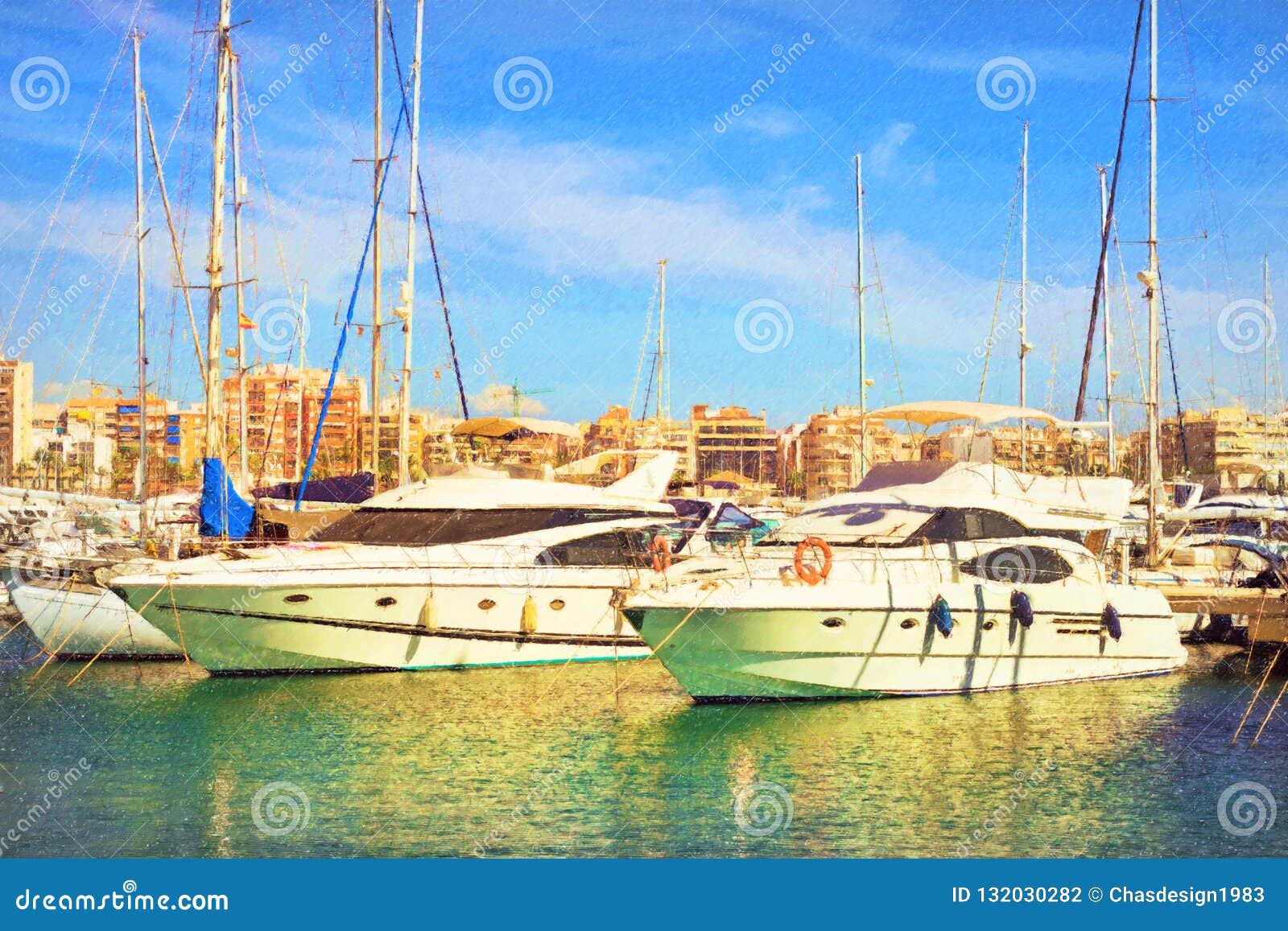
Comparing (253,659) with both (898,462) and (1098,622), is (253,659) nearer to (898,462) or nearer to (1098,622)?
(898,462)

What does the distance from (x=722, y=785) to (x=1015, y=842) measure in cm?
314

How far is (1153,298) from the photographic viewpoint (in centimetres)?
2484

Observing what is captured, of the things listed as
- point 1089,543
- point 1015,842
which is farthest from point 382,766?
point 1089,543

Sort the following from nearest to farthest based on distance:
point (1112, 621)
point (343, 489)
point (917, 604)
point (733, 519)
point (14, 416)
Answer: point (917, 604) < point (1112, 621) < point (343, 489) < point (733, 519) < point (14, 416)

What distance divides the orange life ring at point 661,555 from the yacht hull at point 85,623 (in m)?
7.90

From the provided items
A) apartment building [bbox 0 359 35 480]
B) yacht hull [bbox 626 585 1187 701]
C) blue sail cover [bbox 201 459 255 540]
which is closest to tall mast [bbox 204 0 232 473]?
blue sail cover [bbox 201 459 255 540]
